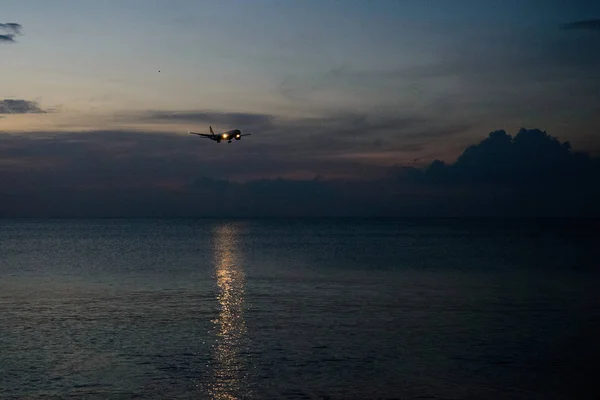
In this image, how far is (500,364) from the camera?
34062mm

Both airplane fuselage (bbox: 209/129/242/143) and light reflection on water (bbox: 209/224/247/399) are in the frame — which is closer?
light reflection on water (bbox: 209/224/247/399)

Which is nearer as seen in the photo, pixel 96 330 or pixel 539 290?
pixel 96 330

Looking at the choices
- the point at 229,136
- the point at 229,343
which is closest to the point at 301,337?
the point at 229,343

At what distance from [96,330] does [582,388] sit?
90.7ft

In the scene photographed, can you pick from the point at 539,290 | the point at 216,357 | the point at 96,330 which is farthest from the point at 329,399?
the point at 539,290

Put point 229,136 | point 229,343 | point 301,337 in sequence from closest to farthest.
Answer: point 229,343 → point 301,337 → point 229,136

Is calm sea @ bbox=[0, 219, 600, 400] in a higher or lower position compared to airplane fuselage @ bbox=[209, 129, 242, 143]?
lower

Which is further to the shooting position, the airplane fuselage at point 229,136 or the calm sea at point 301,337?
the airplane fuselage at point 229,136

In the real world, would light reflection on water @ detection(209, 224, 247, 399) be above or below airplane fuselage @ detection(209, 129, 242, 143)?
below

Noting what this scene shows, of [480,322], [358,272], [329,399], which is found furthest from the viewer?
[358,272]

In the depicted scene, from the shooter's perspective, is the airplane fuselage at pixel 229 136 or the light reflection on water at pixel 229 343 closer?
the light reflection on water at pixel 229 343

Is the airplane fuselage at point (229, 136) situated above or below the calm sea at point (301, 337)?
above

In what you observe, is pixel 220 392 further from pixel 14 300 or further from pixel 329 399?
pixel 14 300

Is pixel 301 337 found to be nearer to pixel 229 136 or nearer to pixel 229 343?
pixel 229 343
